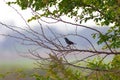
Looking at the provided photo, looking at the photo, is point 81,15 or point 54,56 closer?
point 54,56

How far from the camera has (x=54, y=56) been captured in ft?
23.4

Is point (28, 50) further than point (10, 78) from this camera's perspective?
No

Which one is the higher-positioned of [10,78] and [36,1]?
[36,1]

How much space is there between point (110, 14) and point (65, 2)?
1.46m

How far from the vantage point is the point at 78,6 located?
485 inches

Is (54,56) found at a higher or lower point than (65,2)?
lower

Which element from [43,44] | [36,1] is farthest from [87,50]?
[36,1]

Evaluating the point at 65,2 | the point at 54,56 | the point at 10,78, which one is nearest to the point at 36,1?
the point at 65,2

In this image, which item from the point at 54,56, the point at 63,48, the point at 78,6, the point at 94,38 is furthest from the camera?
the point at 94,38

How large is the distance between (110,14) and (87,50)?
139 inches

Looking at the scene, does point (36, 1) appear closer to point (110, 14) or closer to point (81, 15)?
point (81, 15)

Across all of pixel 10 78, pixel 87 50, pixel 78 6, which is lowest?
pixel 10 78

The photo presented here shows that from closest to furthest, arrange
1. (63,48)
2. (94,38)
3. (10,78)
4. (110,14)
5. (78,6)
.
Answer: (63,48)
(10,78)
(110,14)
(78,6)
(94,38)

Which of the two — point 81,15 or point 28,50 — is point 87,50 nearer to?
point 28,50
